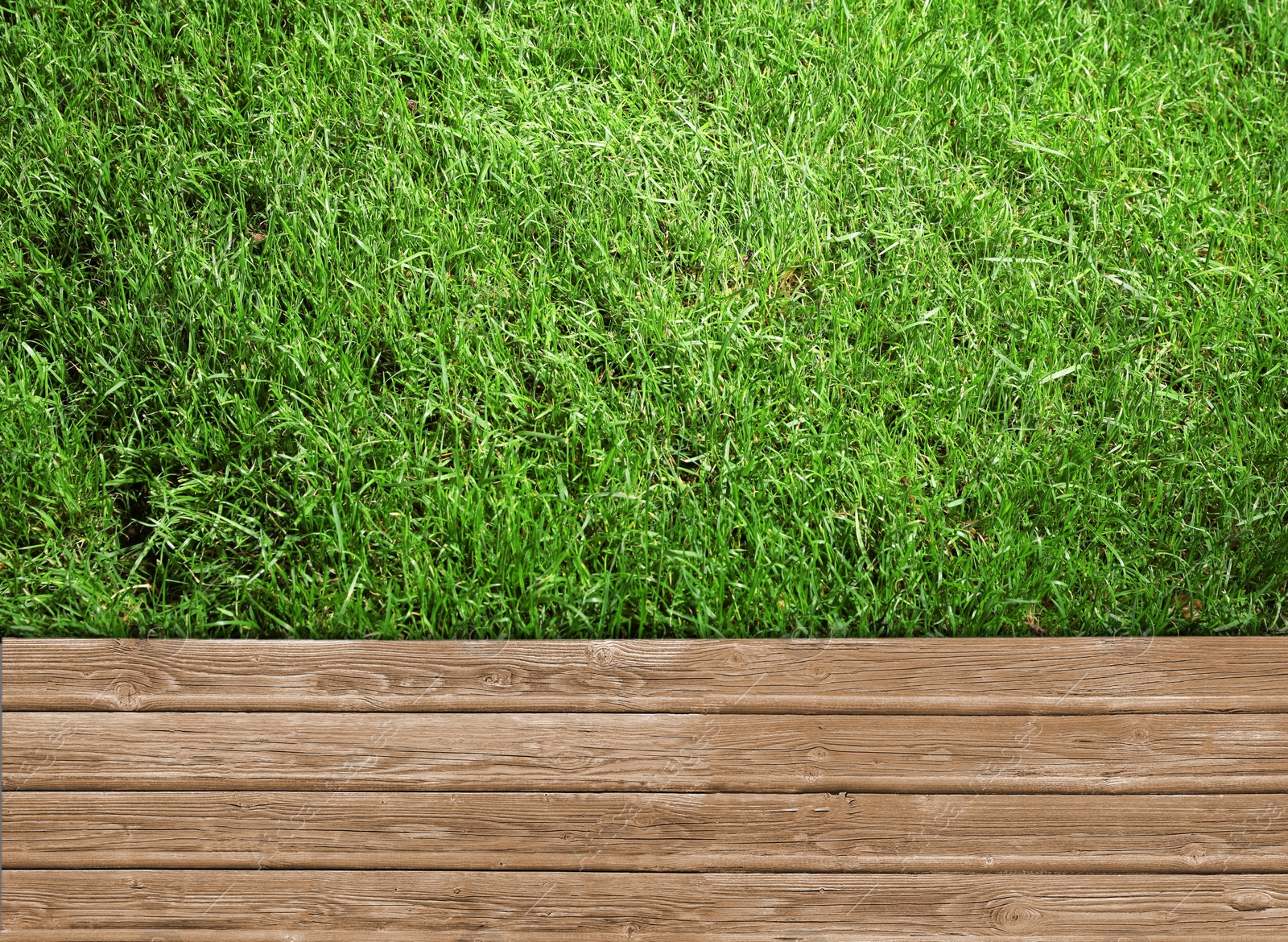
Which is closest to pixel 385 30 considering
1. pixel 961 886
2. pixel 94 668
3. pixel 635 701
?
pixel 94 668

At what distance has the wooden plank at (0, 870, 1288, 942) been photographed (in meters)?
1.87

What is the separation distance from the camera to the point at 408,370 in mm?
2320

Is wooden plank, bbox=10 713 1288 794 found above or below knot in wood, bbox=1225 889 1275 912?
above

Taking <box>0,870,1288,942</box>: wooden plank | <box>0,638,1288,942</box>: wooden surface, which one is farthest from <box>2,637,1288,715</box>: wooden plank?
<box>0,870,1288,942</box>: wooden plank

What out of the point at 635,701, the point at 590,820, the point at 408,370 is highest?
the point at 408,370

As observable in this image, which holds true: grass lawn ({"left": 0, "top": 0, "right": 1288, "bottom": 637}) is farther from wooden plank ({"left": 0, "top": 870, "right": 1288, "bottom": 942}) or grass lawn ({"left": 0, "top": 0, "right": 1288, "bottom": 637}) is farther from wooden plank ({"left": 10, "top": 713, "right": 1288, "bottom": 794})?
wooden plank ({"left": 0, "top": 870, "right": 1288, "bottom": 942})

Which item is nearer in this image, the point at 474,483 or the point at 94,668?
the point at 94,668

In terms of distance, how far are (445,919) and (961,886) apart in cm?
105

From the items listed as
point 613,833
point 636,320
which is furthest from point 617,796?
point 636,320

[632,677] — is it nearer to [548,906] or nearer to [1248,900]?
[548,906]

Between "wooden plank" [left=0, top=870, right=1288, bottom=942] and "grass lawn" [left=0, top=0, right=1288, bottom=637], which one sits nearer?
"wooden plank" [left=0, top=870, right=1288, bottom=942]

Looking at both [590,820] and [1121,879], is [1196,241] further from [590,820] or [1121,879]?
[590,820]

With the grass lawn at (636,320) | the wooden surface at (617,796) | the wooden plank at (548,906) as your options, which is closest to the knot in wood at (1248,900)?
the wooden surface at (617,796)

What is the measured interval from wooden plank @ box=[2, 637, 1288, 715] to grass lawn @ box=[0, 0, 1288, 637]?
0.30 ft
